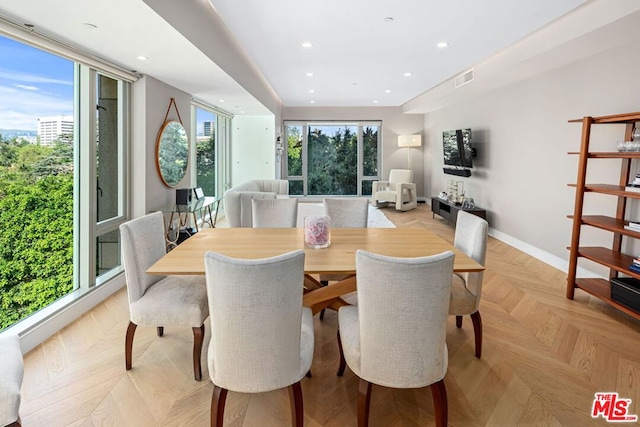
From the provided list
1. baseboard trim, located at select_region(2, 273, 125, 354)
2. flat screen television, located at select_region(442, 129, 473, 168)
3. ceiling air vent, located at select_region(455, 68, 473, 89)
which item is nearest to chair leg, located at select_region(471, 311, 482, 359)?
baseboard trim, located at select_region(2, 273, 125, 354)

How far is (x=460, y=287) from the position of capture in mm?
2363

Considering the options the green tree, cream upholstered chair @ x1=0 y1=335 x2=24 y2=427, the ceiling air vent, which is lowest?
cream upholstered chair @ x1=0 y1=335 x2=24 y2=427

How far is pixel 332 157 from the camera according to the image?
34.5ft

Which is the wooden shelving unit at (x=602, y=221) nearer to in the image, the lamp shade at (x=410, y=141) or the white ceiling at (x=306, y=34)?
the white ceiling at (x=306, y=34)

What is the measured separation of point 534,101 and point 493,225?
82.5 inches

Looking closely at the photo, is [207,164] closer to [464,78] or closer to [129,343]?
[464,78]

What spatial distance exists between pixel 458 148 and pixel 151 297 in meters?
6.25

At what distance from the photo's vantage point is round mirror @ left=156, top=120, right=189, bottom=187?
14.1 ft

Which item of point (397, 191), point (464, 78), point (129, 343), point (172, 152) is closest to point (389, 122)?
point (397, 191)

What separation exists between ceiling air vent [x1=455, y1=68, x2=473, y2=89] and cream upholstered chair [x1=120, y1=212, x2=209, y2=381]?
5254 millimetres

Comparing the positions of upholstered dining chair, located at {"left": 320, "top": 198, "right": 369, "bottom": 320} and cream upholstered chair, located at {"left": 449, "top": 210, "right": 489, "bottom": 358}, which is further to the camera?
upholstered dining chair, located at {"left": 320, "top": 198, "right": 369, "bottom": 320}

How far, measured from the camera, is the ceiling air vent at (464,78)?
18.9 ft

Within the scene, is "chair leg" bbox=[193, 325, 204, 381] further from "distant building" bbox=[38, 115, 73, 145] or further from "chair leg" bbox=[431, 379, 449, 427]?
"distant building" bbox=[38, 115, 73, 145]

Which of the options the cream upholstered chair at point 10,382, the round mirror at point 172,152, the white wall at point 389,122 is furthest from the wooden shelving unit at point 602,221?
the white wall at point 389,122
